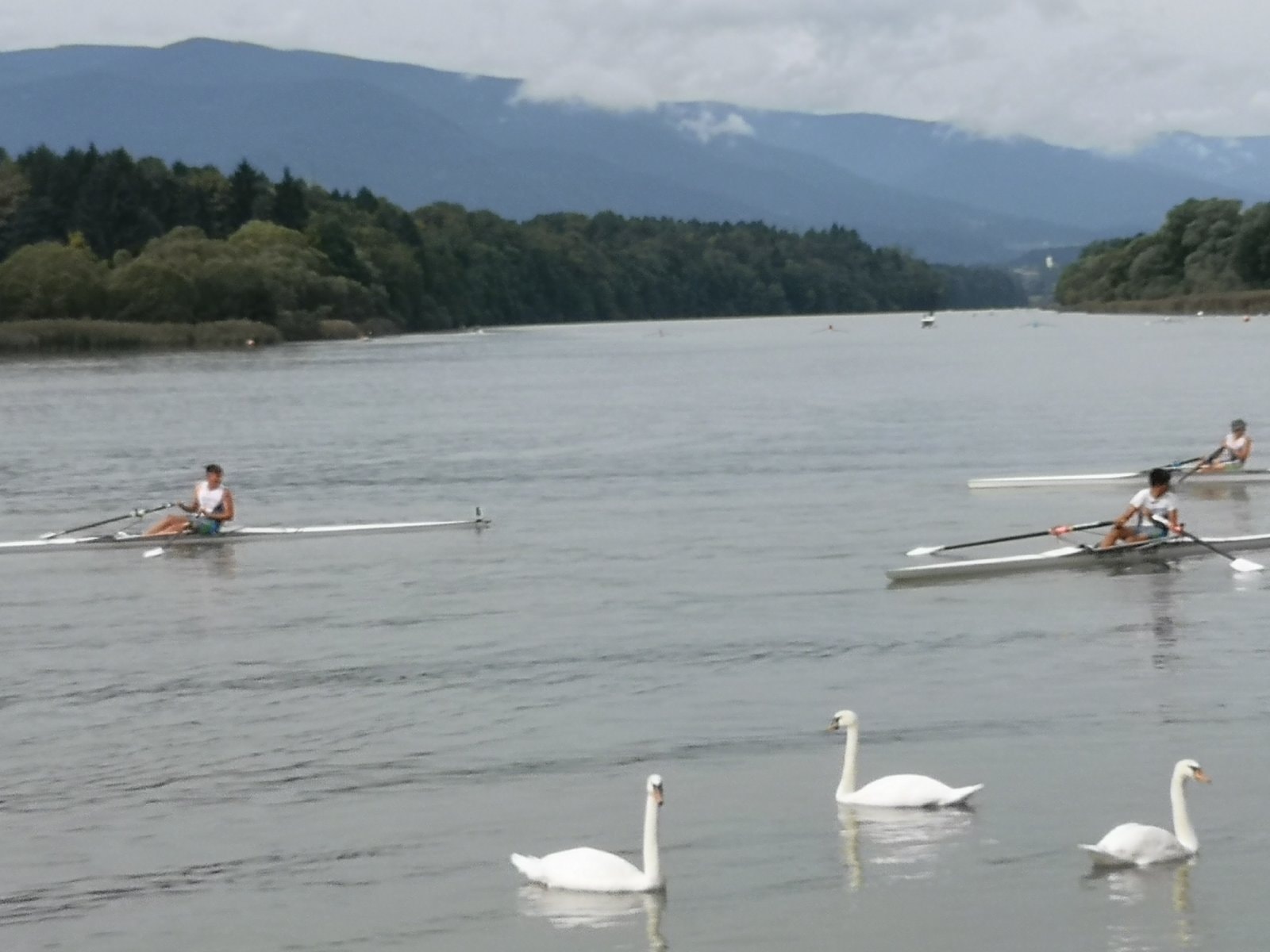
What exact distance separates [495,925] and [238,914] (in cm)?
174

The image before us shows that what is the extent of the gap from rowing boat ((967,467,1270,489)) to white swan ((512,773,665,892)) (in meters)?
25.3

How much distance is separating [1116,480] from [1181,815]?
2425 centimetres

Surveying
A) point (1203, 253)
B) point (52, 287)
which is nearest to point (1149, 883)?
point (52, 287)

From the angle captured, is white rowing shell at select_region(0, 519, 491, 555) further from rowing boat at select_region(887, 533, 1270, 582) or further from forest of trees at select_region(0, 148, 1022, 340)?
forest of trees at select_region(0, 148, 1022, 340)

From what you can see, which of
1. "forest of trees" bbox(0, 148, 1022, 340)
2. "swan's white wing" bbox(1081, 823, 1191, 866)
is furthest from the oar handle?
"forest of trees" bbox(0, 148, 1022, 340)

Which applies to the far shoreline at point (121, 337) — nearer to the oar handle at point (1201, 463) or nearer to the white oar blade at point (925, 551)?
the oar handle at point (1201, 463)

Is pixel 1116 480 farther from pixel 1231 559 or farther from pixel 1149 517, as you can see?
pixel 1231 559

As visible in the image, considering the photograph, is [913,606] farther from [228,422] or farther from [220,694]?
[228,422]

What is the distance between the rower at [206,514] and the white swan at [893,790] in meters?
18.7

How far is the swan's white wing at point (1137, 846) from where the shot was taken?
14.2 metres

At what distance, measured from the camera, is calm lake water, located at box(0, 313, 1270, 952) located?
14039 mm

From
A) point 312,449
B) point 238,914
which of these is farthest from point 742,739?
point 312,449

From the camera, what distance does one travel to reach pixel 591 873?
46.1 ft

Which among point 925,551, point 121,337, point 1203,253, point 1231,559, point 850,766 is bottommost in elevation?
point 850,766
